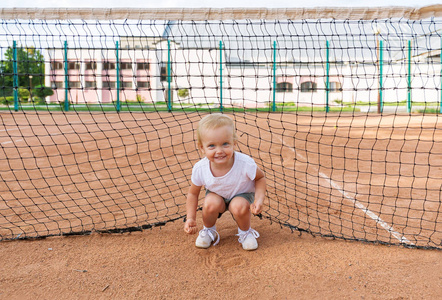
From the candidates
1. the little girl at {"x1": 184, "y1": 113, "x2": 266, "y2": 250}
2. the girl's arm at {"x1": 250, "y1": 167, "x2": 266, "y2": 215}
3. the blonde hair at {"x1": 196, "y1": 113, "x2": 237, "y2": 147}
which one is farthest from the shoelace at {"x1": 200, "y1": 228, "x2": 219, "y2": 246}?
the blonde hair at {"x1": 196, "y1": 113, "x2": 237, "y2": 147}

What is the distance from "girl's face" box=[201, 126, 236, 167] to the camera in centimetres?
254

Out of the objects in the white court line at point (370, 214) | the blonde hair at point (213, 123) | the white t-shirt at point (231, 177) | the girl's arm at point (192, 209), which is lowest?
the white court line at point (370, 214)

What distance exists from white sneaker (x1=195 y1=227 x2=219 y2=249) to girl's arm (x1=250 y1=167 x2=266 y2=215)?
0.39 metres

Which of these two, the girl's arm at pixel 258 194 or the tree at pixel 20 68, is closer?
the girl's arm at pixel 258 194

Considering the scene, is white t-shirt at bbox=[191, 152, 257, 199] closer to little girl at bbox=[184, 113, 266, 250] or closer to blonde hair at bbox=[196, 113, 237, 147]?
little girl at bbox=[184, 113, 266, 250]

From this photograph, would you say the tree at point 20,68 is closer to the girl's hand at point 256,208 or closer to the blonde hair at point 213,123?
the blonde hair at point 213,123

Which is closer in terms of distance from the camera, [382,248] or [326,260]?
[326,260]

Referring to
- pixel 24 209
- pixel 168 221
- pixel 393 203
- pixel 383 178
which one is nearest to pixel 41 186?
pixel 24 209

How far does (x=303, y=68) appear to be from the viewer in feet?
100

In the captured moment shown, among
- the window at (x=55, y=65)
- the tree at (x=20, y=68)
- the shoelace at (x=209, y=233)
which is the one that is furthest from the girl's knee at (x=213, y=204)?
the window at (x=55, y=65)

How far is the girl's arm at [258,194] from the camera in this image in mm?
2603

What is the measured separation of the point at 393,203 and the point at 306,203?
837 mm

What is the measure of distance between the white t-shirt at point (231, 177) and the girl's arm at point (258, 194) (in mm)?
53

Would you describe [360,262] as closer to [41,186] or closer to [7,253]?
[7,253]
